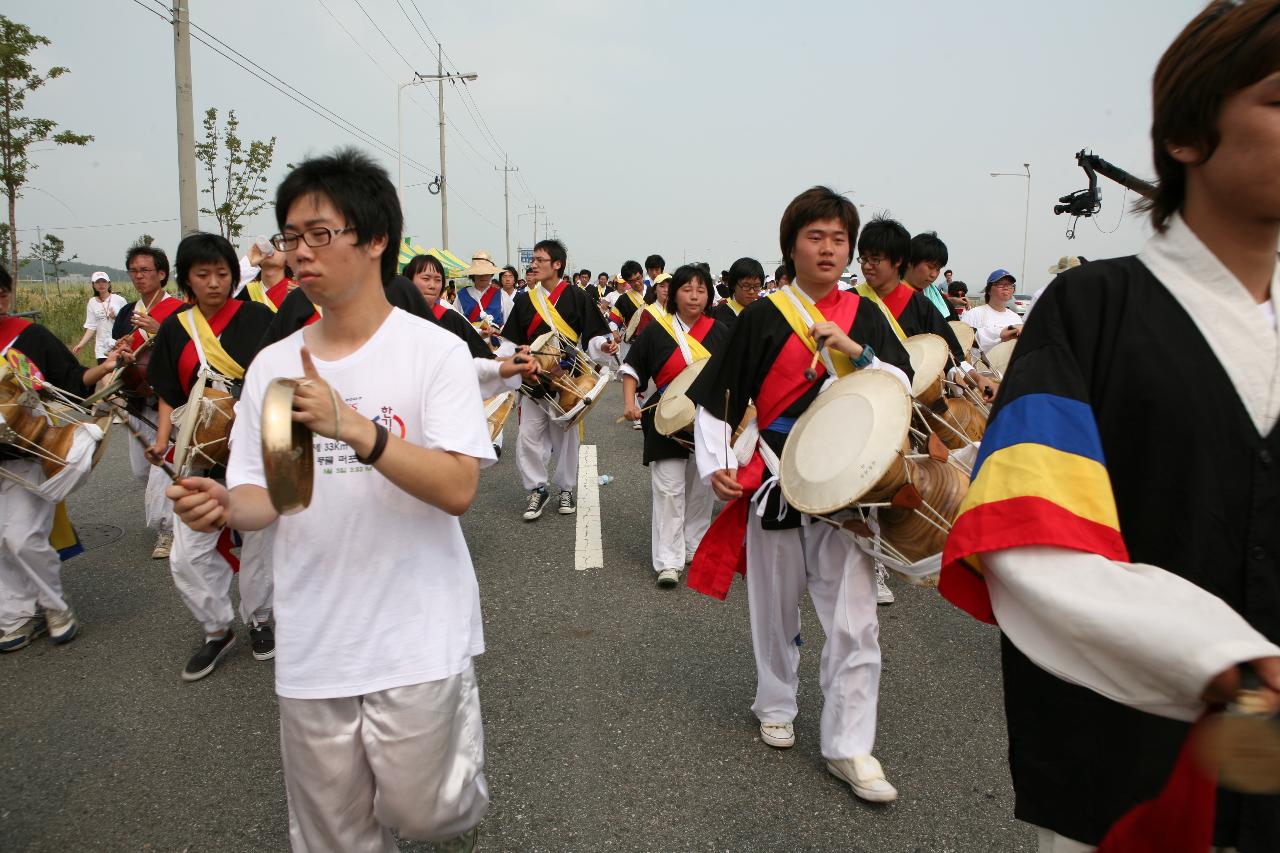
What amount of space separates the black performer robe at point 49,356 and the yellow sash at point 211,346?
3.01 feet

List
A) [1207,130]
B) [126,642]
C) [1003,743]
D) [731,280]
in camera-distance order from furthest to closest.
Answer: [731,280] < [126,642] < [1003,743] < [1207,130]

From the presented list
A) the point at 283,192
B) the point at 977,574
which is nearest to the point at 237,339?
the point at 283,192

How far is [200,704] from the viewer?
3838mm

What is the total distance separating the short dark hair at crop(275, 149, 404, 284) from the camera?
205 centimetres

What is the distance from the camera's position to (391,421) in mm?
1992

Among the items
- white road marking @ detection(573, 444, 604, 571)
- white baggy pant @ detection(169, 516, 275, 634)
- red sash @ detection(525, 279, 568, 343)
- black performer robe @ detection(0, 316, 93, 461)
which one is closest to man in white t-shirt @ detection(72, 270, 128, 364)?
red sash @ detection(525, 279, 568, 343)

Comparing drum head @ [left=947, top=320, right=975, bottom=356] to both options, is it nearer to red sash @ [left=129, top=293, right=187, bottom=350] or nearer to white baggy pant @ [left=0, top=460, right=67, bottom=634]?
red sash @ [left=129, top=293, right=187, bottom=350]

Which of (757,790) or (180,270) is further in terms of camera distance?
(180,270)

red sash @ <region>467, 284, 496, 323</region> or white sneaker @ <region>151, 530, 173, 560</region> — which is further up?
red sash @ <region>467, 284, 496, 323</region>

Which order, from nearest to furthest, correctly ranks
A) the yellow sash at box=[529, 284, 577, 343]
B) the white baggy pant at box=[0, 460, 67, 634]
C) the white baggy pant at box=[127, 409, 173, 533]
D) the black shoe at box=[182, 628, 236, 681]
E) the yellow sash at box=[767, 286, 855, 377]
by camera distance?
the yellow sash at box=[767, 286, 855, 377], the black shoe at box=[182, 628, 236, 681], the white baggy pant at box=[0, 460, 67, 634], the white baggy pant at box=[127, 409, 173, 533], the yellow sash at box=[529, 284, 577, 343]

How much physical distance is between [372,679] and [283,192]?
1.24 m

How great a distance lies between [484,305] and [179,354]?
29.8ft

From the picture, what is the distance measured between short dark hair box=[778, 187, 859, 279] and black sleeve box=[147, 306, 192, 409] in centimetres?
319

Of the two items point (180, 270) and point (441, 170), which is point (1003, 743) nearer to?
point (180, 270)
